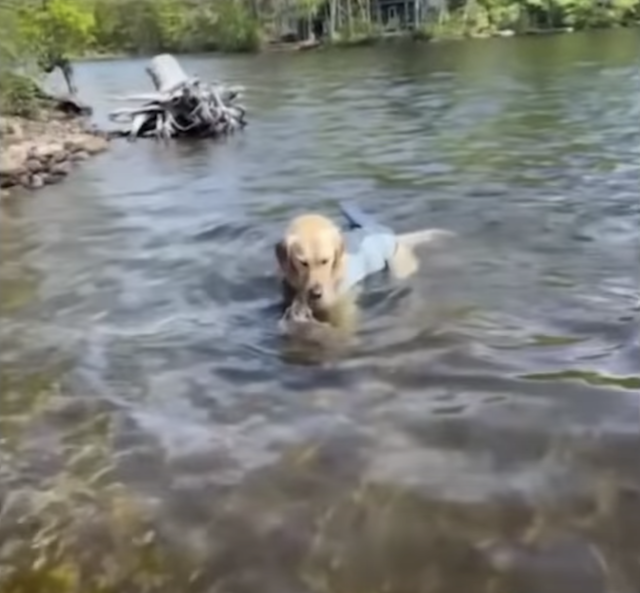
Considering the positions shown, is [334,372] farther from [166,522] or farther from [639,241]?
[639,241]

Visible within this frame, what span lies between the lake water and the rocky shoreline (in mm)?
776

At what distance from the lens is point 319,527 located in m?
4.22

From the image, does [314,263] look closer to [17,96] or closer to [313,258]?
[313,258]

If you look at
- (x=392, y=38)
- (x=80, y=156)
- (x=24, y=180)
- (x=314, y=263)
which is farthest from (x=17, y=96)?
(x=392, y=38)

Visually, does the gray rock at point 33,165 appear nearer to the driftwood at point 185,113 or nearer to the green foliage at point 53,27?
the driftwood at point 185,113

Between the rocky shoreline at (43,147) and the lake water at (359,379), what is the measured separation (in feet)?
2.55

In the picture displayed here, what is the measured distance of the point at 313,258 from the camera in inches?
261

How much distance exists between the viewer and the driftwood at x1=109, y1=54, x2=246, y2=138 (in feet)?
63.9

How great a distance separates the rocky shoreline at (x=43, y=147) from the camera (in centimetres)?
1379

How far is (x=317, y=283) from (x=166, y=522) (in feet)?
8.48

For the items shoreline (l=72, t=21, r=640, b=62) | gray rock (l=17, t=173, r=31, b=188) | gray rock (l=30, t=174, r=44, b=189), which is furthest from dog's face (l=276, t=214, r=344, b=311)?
shoreline (l=72, t=21, r=640, b=62)

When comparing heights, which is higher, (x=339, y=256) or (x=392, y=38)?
(x=339, y=256)

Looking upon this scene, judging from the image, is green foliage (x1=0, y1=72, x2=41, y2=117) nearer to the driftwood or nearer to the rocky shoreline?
the rocky shoreline

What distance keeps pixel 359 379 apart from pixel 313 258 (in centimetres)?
110
